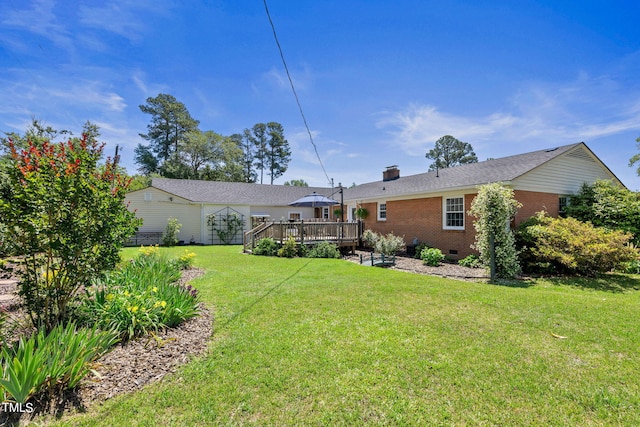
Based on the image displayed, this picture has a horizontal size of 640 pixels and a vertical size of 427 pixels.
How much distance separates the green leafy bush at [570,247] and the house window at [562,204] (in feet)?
7.88

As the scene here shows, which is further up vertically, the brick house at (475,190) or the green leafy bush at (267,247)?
the brick house at (475,190)

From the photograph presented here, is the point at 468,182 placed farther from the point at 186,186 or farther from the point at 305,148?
the point at 186,186

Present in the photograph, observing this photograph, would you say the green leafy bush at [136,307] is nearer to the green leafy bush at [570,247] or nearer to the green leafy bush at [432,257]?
the green leafy bush at [432,257]

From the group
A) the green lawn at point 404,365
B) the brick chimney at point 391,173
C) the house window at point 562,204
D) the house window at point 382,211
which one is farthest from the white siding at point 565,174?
the brick chimney at point 391,173

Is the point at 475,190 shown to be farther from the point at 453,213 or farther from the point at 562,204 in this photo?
the point at 562,204

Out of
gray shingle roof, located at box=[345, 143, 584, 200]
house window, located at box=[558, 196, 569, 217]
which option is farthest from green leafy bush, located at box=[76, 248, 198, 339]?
house window, located at box=[558, 196, 569, 217]

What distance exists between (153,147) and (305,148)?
109ft

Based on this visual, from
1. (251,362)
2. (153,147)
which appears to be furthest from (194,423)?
(153,147)

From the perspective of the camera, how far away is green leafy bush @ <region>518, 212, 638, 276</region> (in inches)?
320

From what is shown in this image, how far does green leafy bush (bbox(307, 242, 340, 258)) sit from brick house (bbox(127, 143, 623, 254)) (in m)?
3.97

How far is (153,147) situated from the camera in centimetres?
3734

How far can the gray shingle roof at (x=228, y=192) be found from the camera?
21453mm

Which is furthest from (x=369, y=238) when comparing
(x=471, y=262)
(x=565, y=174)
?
(x=565, y=174)

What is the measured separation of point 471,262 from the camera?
35.0 ft
